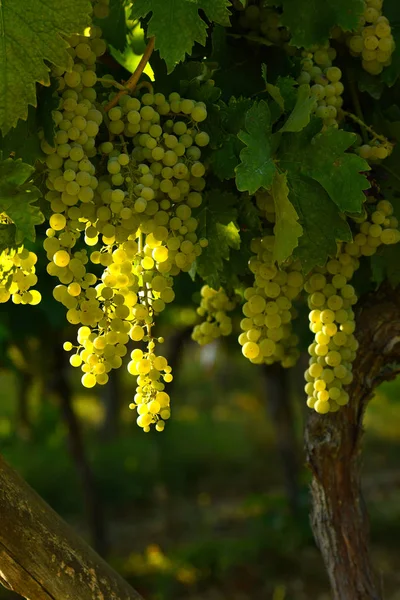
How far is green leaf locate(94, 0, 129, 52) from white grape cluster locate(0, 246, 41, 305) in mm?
611

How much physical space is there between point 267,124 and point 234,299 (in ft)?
1.99

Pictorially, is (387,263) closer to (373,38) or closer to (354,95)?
(354,95)

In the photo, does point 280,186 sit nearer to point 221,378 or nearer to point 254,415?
point 254,415

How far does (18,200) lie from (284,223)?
1.50 feet

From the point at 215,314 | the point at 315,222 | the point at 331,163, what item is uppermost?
the point at 331,163

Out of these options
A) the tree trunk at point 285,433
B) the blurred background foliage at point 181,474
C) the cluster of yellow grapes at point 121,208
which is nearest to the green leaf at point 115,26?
the blurred background foliage at point 181,474

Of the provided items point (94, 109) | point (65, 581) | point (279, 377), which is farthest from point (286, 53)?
point (279, 377)

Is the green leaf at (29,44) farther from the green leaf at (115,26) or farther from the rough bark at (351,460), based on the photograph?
the rough bark at (351,460)

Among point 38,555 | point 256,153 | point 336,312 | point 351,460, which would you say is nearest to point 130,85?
point 256,153

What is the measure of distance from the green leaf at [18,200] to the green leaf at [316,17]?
0.62 m

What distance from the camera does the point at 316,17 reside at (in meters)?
1.67

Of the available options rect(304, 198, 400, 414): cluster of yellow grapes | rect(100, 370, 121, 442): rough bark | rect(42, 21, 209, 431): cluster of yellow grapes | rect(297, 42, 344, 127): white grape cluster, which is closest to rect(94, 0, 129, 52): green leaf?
rect(42, 21, 209, 431): cluster of yellow grapes

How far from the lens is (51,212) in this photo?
5.15 feet

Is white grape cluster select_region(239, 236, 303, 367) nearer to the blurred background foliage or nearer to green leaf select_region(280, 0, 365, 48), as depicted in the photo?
green leaf select_region(280, 0, 365, 48)
